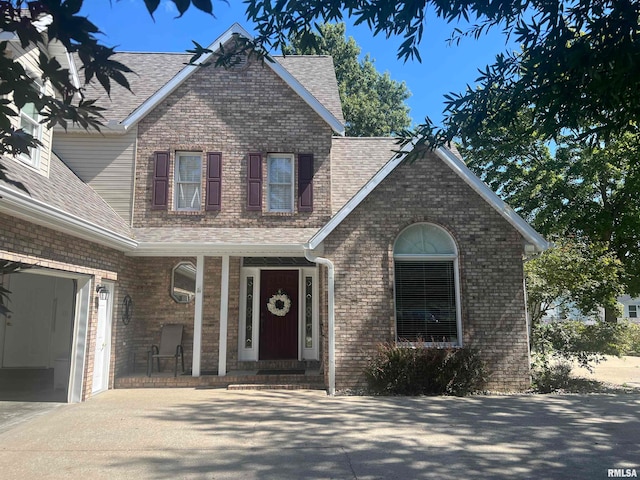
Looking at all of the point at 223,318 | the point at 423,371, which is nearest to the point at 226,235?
the point at 223,318

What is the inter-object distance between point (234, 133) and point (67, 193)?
14.6 ft

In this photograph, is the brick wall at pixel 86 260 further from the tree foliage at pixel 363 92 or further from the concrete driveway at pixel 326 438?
the tree foliage at pixel 363 92

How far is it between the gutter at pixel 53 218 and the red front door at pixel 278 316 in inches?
152

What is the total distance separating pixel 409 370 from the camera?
30.9 feet

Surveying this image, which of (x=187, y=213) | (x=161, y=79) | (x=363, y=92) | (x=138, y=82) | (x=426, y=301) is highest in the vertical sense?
(x=363, y=92)

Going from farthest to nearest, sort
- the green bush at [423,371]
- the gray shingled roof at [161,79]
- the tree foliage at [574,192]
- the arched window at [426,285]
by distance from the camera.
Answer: the tree foliage at [574,192], the gray shingled roof at [161,79], the arched window at [426,285], the green bush at [423,371]

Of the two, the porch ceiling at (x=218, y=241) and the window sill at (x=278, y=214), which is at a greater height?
the window sill at (x=278, y=214)

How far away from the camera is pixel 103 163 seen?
11.9m

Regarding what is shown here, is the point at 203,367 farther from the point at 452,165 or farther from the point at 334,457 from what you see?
the point at 452,165

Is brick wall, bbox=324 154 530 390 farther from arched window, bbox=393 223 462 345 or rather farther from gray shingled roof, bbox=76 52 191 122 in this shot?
gray shingled roof, bbox=76 52 191 122

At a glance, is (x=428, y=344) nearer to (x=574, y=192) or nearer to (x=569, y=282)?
(x=569, y=282)

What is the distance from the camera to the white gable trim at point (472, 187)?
979 cm

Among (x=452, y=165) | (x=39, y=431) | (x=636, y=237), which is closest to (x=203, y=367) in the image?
(x=39, y=431)

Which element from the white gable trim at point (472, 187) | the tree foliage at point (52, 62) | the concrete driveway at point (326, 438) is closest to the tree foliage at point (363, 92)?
the white gable trim at point (472, 187)
